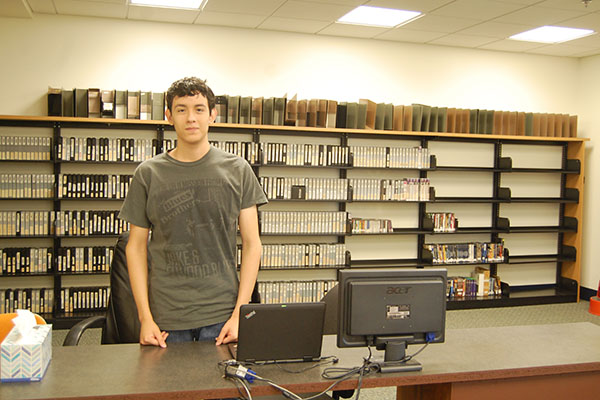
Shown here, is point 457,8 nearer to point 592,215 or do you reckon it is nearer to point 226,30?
point 226,30

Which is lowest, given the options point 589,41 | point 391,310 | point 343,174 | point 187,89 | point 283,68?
A: point 391,310

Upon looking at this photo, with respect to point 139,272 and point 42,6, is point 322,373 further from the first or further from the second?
point 42,6

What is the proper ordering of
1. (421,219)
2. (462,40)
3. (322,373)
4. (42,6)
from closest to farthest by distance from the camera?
(322,373), (42,6), (462,40), (421,219)

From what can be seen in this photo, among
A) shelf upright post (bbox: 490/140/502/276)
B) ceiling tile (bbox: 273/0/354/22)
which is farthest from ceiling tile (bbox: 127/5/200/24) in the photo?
shelf upright post (bbox: 490/140/502/276)

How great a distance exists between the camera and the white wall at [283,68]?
5.15 m

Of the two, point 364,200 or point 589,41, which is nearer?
point 364,200

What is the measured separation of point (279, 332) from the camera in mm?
1852

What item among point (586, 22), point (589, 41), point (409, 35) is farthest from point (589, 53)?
point (409, 35)

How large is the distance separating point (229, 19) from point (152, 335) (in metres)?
3.94

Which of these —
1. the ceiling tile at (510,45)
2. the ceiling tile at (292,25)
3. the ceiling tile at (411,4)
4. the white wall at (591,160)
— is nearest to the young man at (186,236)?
the ceiling tile at (411,4)

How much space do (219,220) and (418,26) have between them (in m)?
4.07

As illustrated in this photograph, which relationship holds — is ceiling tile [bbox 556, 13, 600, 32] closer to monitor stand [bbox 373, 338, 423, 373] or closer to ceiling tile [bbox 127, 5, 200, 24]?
ceiling tile [bbox 127, 5, 200, 24]

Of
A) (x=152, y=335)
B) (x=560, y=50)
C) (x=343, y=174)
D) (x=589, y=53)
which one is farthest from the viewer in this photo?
(x=589, y=53)

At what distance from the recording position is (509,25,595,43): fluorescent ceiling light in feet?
18.0
